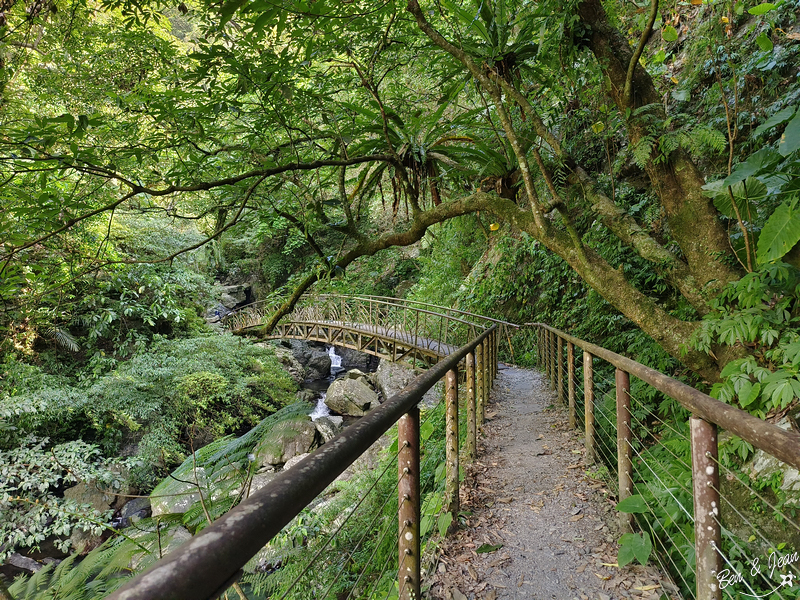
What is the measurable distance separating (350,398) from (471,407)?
8.84m

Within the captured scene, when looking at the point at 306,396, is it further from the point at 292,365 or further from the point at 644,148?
the point at 644,148

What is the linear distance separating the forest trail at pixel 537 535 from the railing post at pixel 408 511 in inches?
17.3

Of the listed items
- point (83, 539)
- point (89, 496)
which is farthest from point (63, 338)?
point (83, 539)

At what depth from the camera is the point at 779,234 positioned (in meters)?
2.28

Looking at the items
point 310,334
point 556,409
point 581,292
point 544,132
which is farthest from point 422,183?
point 310,334

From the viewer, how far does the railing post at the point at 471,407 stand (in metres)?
3.18

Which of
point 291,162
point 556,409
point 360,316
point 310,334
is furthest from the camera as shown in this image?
point 310,334

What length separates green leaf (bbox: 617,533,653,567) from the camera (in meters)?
1.73

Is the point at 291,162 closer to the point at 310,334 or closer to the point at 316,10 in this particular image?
the point at 316,10

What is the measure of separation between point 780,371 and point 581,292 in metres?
5.24

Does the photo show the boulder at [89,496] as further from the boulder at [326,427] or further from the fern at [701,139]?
the fern at [701,139]

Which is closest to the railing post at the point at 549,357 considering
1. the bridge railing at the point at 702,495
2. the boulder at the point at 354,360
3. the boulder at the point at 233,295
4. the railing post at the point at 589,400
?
the bridge railing at the point at 702,495

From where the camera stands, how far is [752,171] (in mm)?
2273

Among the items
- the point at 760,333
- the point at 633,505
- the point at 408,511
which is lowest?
the point at 633,505
